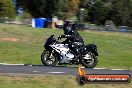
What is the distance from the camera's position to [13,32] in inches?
1261

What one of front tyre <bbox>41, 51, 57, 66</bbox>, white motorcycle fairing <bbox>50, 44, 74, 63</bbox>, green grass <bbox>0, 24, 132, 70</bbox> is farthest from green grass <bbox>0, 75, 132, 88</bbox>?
green grass <bbox>0, 24, 132, 70</bbox>

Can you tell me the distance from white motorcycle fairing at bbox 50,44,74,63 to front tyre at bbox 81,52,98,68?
0.60 m

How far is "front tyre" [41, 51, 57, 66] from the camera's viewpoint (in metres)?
18.7

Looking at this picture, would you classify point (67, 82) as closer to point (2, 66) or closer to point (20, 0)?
point (2, 66)

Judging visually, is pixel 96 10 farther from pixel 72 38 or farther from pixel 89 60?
pixel 72 38

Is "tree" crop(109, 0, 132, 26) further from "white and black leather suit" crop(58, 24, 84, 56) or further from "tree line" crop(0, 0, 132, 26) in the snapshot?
"white and black leather suit" crop(58, 24, 84, 56)

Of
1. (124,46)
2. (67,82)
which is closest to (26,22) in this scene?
(124,46)

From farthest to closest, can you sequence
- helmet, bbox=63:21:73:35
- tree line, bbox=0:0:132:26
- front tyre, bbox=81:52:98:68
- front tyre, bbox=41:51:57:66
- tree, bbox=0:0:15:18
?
1. tree line, bbox=0:0:132:26
2. tree, bbox=0:0:15:18
3. front tyre, bbox=81:52:98:68
4. helmet, bbox=63:21:73:35
5. front tyre, bbox=41:51:57:66

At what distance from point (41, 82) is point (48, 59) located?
493cm

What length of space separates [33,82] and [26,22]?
141 ft

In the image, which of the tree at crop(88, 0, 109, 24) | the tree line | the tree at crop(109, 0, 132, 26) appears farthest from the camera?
the tree at crop(109, 0, 132, 26)

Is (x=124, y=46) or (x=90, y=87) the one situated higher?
(x=90, y=87)

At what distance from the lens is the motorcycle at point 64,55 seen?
1870cm

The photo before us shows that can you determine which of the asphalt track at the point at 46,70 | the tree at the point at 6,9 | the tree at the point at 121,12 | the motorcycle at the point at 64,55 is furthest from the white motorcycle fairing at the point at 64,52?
the tree at the point at 121,12
